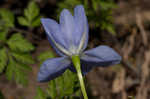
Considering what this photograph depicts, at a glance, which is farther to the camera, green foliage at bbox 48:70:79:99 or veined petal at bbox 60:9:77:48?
green foliage at bbox 48:70:79:99

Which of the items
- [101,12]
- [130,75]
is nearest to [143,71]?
[130,75]

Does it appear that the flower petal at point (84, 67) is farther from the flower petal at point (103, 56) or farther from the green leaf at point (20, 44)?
the green leaf at point (20, 44)

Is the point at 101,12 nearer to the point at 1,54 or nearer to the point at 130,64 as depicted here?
the point at 130,64

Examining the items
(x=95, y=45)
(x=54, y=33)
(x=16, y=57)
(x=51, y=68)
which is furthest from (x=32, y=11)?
(x=51, y=68)

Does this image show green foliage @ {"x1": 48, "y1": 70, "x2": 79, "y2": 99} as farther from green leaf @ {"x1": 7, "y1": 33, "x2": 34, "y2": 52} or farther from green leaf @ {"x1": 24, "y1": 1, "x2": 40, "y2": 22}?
green leaf @ {"x1": 24, "y1": 1, "x2": 40, "y2": 22}

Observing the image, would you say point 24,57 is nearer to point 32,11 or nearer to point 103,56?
point 32,11

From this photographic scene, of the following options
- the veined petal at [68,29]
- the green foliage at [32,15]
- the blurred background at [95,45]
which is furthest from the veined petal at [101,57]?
the green foliage at [32,15]

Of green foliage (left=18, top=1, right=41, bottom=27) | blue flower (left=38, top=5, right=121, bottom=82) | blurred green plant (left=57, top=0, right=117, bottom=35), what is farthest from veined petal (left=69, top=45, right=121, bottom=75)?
green foliage (left=18, top=1, right=41, bottom=27)
